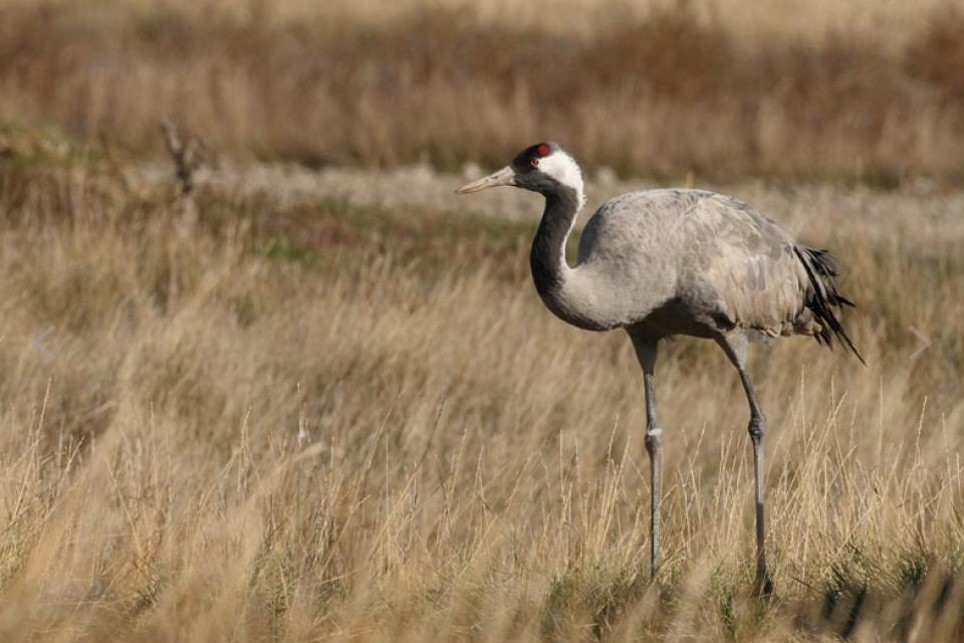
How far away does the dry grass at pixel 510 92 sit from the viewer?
1543 centimetres

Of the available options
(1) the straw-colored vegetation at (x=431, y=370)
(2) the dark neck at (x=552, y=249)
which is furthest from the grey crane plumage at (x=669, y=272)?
(1) the straw-colored vegetation at (x=431, y=370)

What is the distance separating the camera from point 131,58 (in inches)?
678

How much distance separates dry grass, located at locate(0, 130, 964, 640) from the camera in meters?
4.67

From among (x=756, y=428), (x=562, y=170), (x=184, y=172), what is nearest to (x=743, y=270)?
(x=756, y=428)

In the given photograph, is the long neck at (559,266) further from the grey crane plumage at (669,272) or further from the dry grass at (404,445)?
the dry grass at (404,445)

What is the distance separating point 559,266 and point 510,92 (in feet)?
37.8

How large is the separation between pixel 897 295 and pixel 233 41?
11.1 metres

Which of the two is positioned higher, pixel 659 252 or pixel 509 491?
pixel 659 252

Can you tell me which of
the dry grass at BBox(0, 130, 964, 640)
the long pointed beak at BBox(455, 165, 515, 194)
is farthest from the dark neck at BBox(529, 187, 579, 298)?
the dry grass at BBox(0, 130, 964, 640)

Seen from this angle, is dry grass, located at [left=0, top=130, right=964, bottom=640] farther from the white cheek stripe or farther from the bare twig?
the white cheek stripe

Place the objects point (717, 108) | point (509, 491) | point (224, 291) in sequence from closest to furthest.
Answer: point (509, 491) → point (224, 291) → point (717, 108)

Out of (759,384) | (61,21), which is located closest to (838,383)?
(759,384)

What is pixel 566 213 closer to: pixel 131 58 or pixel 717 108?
pixel 717 108

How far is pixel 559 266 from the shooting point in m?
5.50
